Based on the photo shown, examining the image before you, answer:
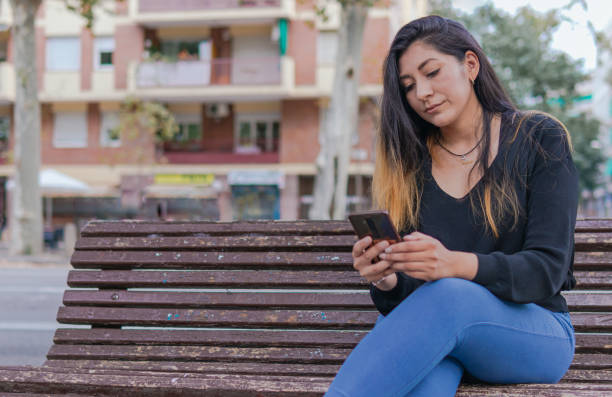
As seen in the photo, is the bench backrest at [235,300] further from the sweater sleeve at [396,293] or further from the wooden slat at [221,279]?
the sweater sleeve at [396,293]

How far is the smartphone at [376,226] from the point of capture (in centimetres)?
192

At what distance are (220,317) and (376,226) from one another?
40.5 inches

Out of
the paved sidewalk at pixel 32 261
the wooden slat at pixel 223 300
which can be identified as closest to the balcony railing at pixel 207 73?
the paved sidewalk at pixel 32 261

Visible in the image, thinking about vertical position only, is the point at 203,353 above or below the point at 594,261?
below

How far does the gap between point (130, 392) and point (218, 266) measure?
35.9 inches

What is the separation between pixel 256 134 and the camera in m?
25.1

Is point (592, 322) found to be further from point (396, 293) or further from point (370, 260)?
point (370, 260)

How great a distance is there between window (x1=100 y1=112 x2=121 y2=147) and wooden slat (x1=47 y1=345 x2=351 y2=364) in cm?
2365

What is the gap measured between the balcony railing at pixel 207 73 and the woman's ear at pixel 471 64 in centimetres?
2160

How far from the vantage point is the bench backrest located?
2.63m

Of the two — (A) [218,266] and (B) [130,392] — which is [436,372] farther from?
(A) [218,266]

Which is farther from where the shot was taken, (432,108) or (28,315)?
(28,315)

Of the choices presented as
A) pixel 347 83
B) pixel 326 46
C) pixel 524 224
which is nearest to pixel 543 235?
pixel 524 224

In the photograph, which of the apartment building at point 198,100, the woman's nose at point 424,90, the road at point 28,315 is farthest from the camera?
the apartment building at point 198,100
